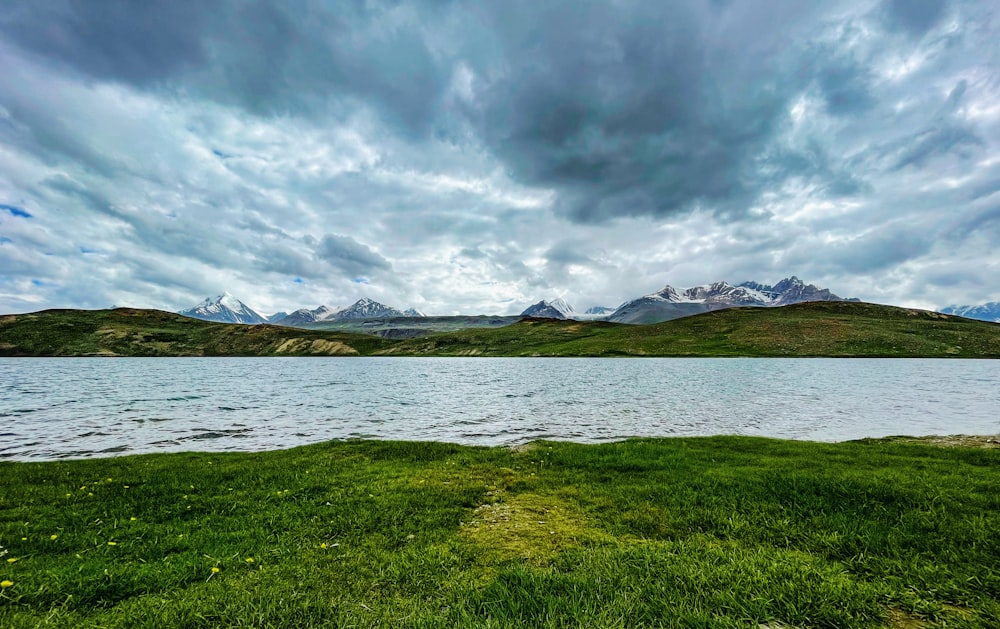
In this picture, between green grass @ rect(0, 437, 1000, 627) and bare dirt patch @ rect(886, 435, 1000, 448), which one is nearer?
green grass @ rect(0, 437, 1000, 627)

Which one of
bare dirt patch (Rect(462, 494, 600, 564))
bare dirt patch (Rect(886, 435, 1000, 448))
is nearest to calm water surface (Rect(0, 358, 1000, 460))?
bare dirt patch (Rect(886, 435, 1000, 448))

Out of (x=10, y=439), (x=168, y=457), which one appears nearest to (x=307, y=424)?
(x=168, y=457)

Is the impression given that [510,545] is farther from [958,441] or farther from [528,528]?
[958,441]

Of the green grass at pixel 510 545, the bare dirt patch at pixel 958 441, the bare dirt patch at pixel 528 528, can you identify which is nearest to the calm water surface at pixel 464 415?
the bare dirt patch at pixel 958 441

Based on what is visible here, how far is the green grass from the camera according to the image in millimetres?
7113

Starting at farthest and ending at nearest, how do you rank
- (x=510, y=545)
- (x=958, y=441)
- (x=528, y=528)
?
1. (x=958, y=441)
2. (x=528, y=528)
3. (x=510, y=545)

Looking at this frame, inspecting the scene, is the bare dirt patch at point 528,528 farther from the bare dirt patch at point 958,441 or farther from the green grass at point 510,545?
the bare dirt patch at point 958,441

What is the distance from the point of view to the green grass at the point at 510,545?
711 cm

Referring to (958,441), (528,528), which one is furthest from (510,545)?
(958,441)

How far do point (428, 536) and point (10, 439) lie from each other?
37.0 metres

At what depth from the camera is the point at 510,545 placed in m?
10.6

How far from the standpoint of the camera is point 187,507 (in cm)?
1374

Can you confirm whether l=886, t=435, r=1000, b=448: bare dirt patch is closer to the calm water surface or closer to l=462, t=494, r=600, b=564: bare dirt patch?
the calm water surface

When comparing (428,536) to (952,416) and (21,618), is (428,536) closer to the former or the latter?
(21,618)
